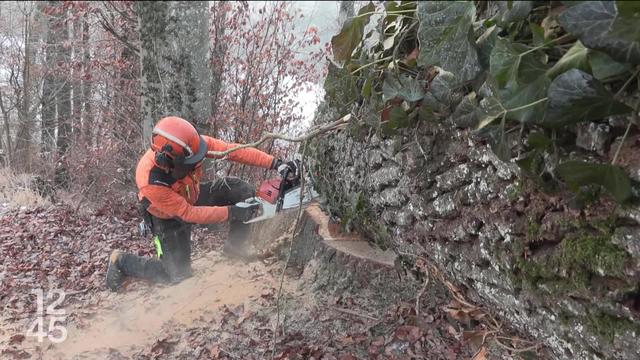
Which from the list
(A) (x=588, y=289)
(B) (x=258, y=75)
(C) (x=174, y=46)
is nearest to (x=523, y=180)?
(A) (x=588, y=289)

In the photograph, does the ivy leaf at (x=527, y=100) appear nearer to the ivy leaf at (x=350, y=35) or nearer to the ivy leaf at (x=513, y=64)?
the ivy leaf at (x=513, y=64)

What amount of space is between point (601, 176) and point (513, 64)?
1.31 feet

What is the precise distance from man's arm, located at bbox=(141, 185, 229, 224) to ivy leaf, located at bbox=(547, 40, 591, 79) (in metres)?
3.85

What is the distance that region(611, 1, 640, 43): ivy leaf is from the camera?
1113mm

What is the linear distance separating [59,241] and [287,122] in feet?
11.1

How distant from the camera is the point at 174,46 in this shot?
16.7ft

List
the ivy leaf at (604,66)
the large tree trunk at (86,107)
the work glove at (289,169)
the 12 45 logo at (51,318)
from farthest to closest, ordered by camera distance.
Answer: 1. the large tree trunk at (86,107)
2. the work glove at (289,169)
3. the 12 45 logo at (51,318)
4. the ivy leaf at (604,66)

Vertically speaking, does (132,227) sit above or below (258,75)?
below

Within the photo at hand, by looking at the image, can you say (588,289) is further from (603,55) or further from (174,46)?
Result: (174,46)

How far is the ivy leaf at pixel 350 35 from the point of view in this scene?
2.36 metres

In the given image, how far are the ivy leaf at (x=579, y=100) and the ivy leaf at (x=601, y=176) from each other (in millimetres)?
126

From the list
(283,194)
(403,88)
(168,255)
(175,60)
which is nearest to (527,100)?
(403,88)

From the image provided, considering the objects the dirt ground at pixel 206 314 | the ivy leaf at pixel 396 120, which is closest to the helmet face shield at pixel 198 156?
the dirt ground at pixel 206 314

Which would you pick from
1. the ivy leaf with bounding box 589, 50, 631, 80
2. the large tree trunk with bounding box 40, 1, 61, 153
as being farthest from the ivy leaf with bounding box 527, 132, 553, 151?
the large tree trunk with bounding box 40, 1, 61, 153
